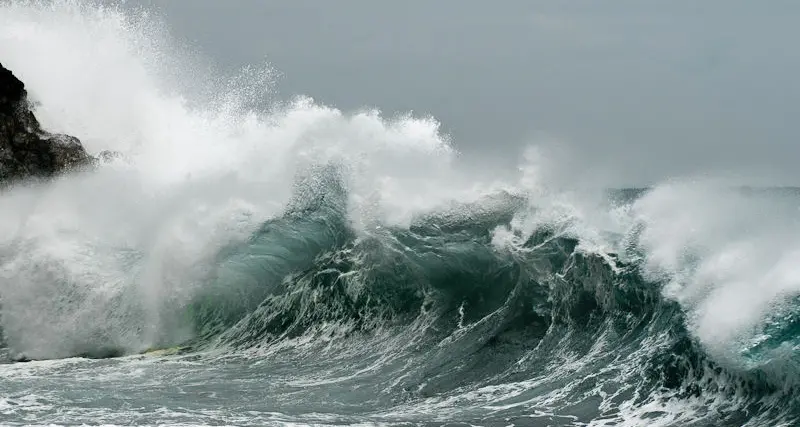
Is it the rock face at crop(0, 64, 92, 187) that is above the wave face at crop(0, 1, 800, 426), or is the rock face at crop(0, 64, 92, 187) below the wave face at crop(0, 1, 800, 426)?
above

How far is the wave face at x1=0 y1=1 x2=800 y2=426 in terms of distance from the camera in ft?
40.9

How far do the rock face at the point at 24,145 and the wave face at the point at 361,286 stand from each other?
434mm

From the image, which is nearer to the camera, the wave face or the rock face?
the wave face

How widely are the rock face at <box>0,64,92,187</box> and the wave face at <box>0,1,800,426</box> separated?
434 millimetres

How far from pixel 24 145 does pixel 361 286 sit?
318 inches

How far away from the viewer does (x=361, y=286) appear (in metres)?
17.5

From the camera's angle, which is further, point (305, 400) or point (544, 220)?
point (544, 220)

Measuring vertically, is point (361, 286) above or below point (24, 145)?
below

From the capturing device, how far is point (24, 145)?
64.2ft

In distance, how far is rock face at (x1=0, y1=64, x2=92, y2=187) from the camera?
1919cm

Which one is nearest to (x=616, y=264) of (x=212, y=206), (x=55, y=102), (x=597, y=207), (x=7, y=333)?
(x=597, y=207)

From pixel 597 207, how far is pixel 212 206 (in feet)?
26.2

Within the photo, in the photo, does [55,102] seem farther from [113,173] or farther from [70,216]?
[70,216]

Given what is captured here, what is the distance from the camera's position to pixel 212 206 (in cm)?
1945
